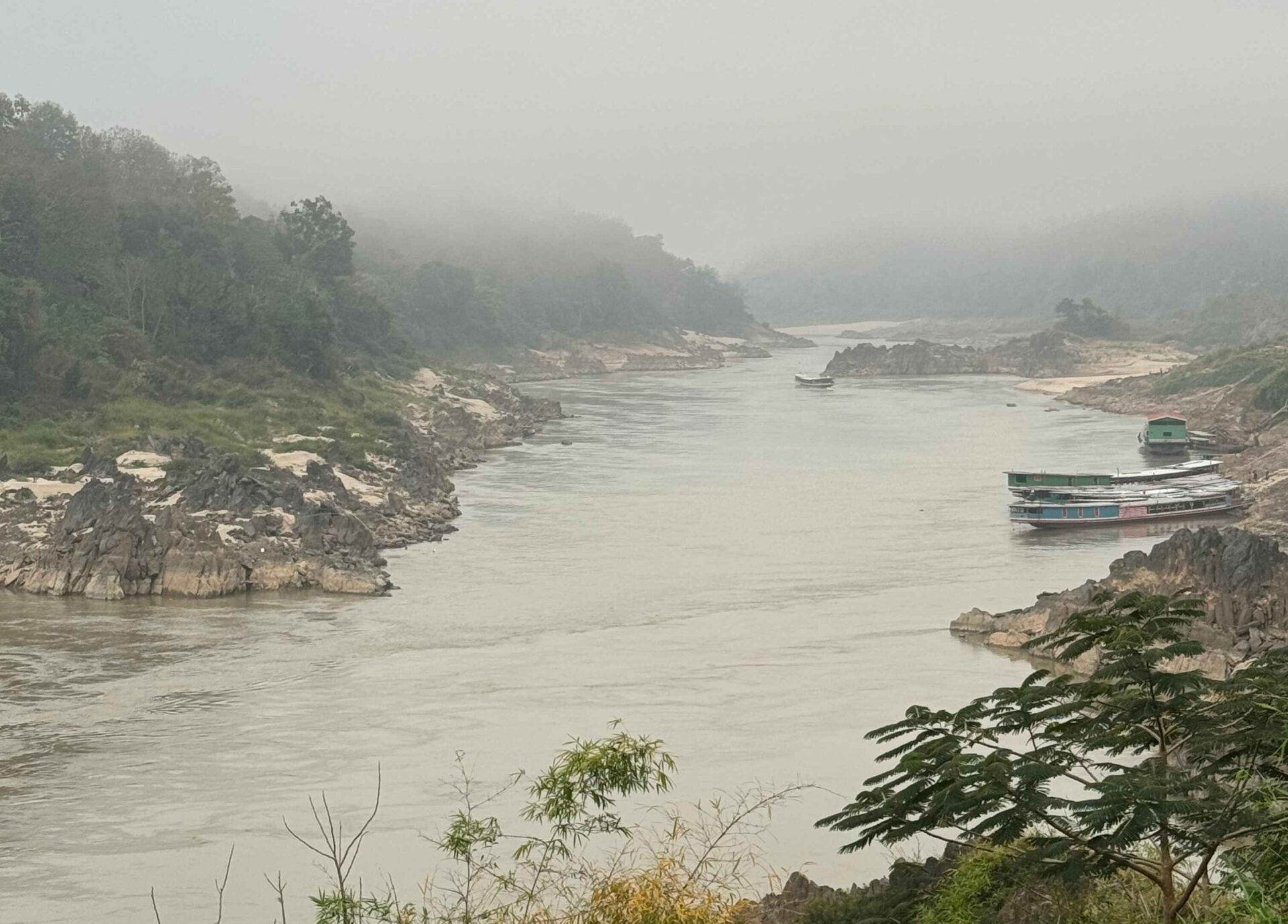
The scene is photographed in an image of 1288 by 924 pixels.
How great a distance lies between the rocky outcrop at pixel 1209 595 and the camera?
23.0m

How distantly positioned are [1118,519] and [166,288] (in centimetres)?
3300

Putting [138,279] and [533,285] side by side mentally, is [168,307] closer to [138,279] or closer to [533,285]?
[138,279]

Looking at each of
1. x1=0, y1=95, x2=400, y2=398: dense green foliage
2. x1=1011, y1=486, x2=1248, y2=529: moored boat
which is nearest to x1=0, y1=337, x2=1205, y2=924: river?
x1=1011, y1=486, x2=1248, y2=529: moored boat

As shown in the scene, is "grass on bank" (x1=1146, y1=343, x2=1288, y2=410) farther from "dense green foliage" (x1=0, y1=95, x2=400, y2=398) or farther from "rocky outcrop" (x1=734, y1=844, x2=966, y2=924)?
"rocky outcrop" (x1=734, y1=844, x2=966, y2=924)

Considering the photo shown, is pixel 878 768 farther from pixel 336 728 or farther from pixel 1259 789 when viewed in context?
pixel 1259 789

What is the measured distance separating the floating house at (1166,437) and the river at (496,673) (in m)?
11.6

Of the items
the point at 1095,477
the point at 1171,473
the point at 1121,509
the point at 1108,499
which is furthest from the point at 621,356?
the point at 1121,509

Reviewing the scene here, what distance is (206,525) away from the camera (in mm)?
32031

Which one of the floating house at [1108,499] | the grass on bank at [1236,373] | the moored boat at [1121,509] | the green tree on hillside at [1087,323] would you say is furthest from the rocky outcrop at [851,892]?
the green tree on hillside at [1087,323]

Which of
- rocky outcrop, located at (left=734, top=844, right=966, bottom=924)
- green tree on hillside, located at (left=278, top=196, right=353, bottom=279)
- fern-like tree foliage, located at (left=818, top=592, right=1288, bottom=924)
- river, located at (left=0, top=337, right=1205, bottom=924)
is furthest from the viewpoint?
green tree on hillside, located at (left=278, top=196, right=353, bottom=279)

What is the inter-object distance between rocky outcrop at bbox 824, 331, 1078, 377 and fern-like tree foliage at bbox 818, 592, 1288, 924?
9456cm

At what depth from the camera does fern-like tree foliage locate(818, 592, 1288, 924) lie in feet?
28.9

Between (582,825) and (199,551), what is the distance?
22.4m

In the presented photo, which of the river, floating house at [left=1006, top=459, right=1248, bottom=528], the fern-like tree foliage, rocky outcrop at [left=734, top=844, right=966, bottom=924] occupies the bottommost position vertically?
the river
